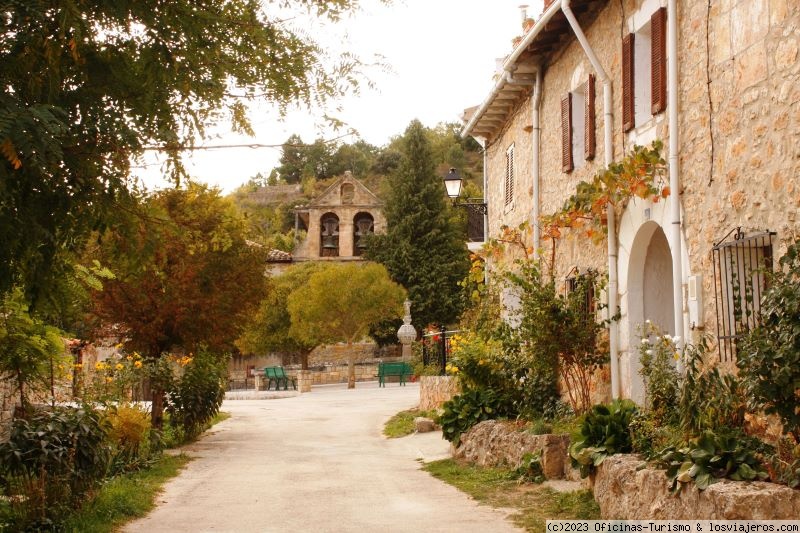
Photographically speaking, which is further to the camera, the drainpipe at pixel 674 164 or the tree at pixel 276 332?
the tree at pixel 276 332

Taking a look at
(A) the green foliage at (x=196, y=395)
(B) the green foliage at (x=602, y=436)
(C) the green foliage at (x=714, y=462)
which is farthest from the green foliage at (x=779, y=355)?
(A) the green foliage at (x=196, y=395)

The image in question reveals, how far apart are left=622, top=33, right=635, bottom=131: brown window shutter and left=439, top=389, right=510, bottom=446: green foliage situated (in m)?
4.29

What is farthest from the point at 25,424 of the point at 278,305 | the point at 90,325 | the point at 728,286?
the point at 278,305

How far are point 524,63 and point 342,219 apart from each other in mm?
38510

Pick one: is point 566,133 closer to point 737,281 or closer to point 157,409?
point 737,281

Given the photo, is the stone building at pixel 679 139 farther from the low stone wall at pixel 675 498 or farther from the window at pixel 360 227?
the window at pixel 360 227

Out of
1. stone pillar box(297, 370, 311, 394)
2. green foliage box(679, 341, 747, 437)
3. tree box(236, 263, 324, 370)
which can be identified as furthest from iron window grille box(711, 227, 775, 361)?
tree box(236, 263, 324, 370)

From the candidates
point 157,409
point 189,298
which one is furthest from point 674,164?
point 157,409

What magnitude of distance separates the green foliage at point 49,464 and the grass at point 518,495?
3784 millimetres

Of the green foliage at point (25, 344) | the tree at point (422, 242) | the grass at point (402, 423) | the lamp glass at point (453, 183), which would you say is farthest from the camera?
the tree at point (422, 242)

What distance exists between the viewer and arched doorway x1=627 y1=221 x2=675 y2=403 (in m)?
11.0

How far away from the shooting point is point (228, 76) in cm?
646

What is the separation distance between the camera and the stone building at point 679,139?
7.83 metres

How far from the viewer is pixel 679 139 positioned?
9.61 metres
